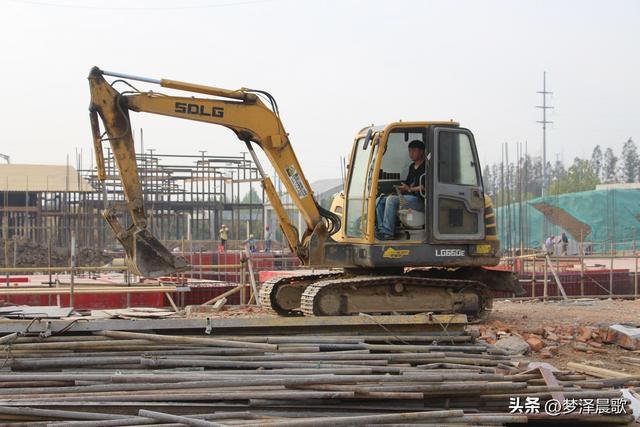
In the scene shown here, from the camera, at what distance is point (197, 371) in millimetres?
7855

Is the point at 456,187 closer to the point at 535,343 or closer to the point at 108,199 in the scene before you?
the point at 535,343

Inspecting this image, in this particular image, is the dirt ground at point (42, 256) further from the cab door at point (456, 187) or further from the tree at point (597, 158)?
the tree at point (597, 158)

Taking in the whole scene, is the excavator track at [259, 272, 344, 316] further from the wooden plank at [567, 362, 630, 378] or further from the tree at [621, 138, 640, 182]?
the tree at [621, 138, 640, 182]

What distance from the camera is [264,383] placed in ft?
24.5

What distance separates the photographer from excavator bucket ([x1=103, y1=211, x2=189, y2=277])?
38.1 feet

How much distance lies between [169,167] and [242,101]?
953 inches

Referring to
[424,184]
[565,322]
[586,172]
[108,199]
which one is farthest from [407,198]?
[586,172]

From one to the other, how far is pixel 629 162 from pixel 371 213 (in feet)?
353

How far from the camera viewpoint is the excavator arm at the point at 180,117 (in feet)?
38.3

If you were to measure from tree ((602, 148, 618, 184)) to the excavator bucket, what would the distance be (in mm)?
109873

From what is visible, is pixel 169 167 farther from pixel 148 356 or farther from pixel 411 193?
pixel 148 356

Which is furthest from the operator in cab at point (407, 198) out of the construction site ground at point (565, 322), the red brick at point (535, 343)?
the red brick at point (535, 343)

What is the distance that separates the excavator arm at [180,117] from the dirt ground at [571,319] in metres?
3.45

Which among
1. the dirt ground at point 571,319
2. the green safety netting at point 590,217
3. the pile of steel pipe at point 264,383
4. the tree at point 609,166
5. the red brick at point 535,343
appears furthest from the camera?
the tree at point 609,166
